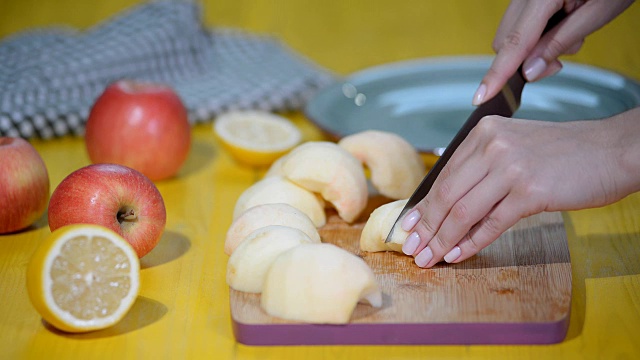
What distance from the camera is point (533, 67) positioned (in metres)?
1.60

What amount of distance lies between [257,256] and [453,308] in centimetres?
28

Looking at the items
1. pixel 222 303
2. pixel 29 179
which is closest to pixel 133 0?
pixel 29 179

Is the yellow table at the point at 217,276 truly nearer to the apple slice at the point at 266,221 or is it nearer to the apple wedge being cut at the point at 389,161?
the apple slice at the point at 266,221

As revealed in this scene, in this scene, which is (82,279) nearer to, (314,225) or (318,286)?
(318,286)

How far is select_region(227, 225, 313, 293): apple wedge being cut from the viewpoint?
48.6 inches

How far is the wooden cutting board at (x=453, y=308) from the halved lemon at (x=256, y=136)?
53 cm

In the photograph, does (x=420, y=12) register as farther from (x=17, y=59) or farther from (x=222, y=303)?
(x=222, y=303)

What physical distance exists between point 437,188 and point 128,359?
49 centimetres

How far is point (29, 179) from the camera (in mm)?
1518

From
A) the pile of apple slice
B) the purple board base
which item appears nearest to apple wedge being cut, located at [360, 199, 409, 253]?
the pile of apple slice

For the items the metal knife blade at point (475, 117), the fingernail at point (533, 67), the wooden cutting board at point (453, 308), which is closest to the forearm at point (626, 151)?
the wooden cutting board at point (453, 308)

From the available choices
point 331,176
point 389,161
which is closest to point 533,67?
point 389,161

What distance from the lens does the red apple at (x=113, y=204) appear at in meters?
1.37

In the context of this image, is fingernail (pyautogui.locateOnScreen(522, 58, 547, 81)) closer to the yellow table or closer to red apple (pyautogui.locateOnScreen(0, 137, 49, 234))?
the yellow table
